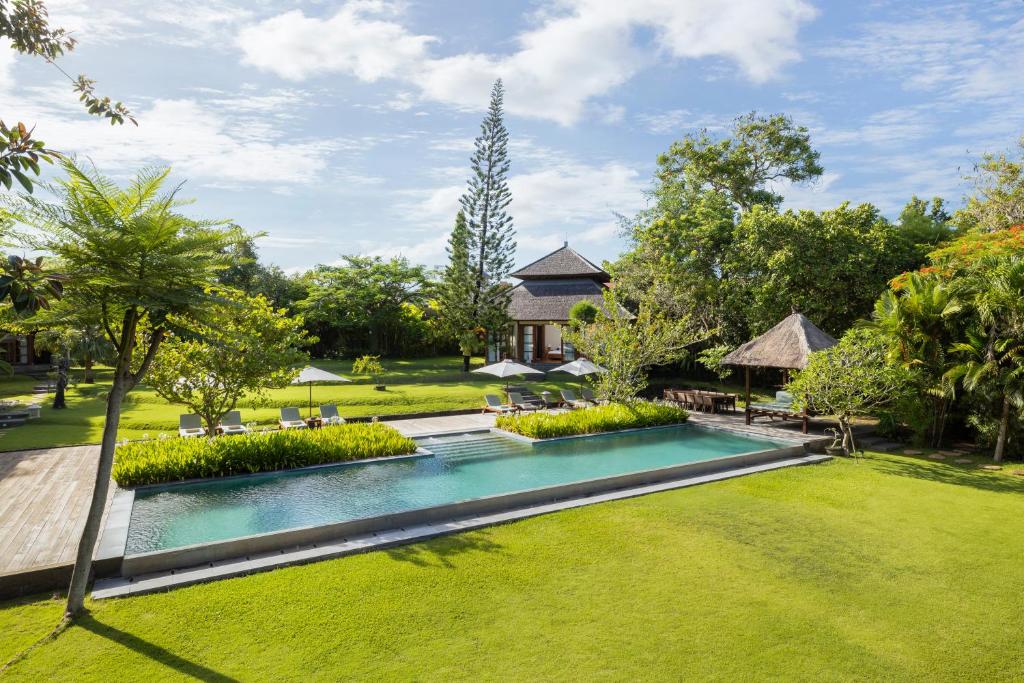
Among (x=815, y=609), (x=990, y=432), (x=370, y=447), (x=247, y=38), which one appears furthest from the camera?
(x=990, y=432)

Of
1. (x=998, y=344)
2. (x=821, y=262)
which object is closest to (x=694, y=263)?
(x=821, y=262)

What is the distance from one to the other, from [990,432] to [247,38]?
600 inches

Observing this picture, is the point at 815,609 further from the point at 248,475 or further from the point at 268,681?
the point at 248,475

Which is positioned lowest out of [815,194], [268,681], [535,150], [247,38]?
[268,681]

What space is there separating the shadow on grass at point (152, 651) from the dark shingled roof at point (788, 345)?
13.3 m

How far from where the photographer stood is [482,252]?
87.1 ft

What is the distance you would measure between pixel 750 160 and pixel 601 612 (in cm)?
2800

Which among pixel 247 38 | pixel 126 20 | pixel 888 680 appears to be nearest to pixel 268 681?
pixel 888 680

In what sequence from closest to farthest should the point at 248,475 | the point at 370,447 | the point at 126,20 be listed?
the point at 126,20 < the point at 248,475 < the point at 370,447

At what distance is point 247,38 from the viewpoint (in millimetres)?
6812

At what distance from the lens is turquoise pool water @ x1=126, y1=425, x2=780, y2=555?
26.1ft

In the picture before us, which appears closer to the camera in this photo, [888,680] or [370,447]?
[888,680]

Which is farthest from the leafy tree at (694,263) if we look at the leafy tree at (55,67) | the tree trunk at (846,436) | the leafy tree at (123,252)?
the leafy tree at (55,67)

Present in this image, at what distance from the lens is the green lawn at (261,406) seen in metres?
13.3
